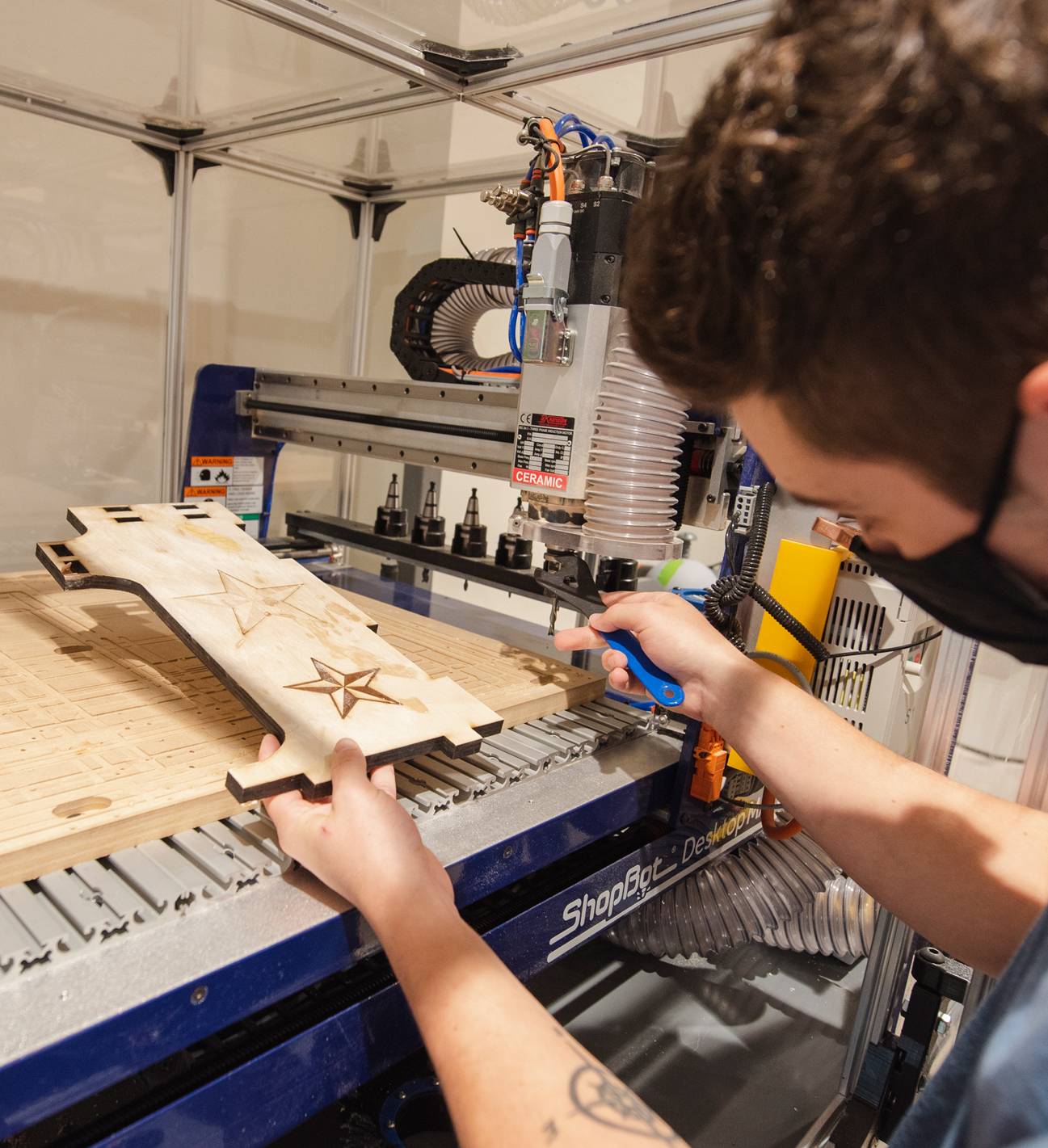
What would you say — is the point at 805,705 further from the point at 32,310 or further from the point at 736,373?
the point at 32,310

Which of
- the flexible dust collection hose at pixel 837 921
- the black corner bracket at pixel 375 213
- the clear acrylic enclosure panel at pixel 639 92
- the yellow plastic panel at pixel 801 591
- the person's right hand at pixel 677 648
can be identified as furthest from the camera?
the black corner bracket at pixel 375 213

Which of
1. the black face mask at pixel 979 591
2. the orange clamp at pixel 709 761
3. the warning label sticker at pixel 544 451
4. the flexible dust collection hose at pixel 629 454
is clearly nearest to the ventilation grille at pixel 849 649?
the orange clamp at pixel 709 761

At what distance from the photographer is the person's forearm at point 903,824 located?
0.84m

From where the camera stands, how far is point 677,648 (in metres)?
1.11

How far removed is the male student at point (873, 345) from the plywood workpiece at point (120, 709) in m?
0.31

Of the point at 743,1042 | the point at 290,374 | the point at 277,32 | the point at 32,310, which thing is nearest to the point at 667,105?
the point at 277,32

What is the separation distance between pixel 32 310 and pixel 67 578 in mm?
1158

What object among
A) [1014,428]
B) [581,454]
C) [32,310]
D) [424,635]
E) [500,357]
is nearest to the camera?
[1014,428]

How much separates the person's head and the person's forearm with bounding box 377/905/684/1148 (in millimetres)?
446

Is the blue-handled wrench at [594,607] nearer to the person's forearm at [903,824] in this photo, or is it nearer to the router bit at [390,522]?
the person's forearm at [903,824]

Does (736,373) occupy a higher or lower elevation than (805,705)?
higher

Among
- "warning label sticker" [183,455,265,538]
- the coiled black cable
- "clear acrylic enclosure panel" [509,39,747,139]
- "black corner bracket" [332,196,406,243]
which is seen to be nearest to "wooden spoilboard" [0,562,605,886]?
the coiled black cable

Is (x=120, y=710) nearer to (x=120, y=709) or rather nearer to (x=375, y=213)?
(x=120, y=709)

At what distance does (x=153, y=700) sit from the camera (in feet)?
3.66
